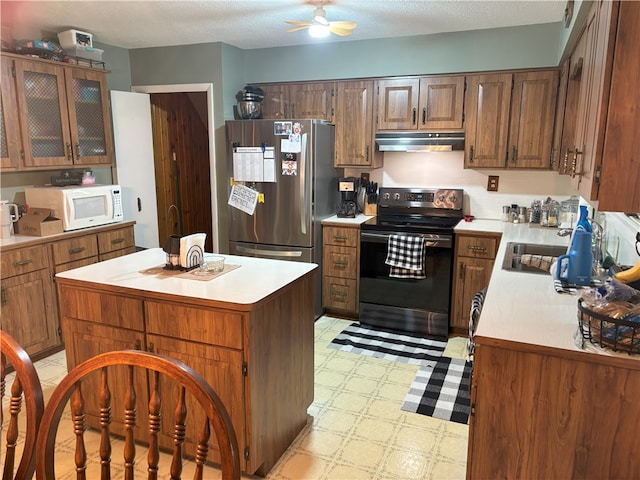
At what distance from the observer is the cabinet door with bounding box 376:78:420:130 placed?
3.91 meters

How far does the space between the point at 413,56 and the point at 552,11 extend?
1052 mm

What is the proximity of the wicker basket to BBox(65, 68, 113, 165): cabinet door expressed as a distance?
11.8 ft

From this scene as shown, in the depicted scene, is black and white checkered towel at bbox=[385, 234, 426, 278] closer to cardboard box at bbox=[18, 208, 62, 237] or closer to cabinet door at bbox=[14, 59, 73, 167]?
cardboard box at bbox=[18, 208, 62, 237]

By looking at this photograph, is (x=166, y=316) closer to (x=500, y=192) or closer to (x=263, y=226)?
(x=263, y=226)

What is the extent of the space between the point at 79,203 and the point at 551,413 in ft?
10.8

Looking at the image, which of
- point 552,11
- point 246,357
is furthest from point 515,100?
point 246,357

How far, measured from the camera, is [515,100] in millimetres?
3633

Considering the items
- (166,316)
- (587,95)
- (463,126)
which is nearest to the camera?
(587,95)

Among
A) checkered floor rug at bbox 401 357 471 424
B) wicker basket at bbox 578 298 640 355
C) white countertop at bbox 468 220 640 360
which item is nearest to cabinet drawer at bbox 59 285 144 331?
white countertop at bbox 468 220 640 360

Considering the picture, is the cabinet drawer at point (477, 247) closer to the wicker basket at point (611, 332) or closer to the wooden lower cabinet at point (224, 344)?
Answer: the wooden lower cabinet at point (224, 344)

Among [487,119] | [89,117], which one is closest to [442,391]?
[487,119]

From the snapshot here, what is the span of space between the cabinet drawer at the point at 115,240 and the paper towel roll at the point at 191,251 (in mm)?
1614

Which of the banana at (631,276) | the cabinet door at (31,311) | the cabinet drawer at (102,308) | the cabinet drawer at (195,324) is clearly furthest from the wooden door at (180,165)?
the banana at (631,276)

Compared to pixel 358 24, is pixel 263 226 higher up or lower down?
lower down
